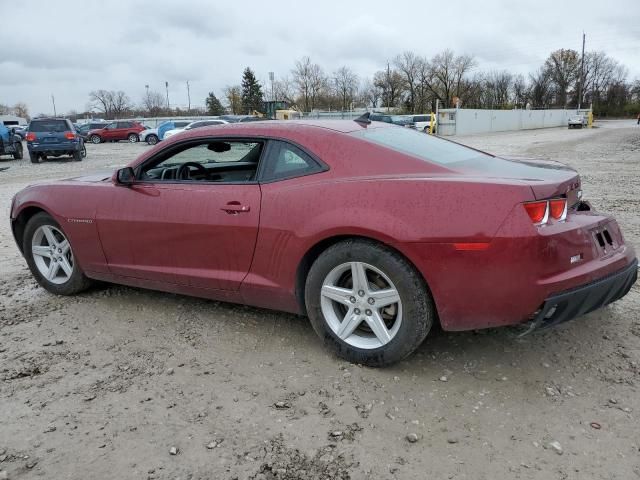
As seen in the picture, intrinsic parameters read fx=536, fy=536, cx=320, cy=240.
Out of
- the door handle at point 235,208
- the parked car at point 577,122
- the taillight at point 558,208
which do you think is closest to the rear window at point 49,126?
the door handle at point 235,208

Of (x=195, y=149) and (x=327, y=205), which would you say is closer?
(x=327, y=205)

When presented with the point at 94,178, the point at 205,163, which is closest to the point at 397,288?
the point at 205,163

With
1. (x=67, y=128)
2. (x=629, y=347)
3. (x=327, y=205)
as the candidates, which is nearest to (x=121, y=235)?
(x=327, y=205)

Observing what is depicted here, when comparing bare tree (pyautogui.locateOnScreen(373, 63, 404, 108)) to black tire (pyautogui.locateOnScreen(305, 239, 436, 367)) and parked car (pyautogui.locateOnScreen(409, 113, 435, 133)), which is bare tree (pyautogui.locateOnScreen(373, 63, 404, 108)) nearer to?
parked car (pyautogui.locateOnScreen(409, 113, 435, 133))

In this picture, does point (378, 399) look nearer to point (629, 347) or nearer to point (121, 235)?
point (629, 347)

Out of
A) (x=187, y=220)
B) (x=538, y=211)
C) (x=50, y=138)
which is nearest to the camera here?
(x=538, y=211)

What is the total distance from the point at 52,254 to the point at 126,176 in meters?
1.23

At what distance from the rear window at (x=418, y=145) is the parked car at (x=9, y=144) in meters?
21.5

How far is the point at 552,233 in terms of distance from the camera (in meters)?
2.65

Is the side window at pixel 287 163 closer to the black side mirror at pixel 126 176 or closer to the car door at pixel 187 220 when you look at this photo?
the car door at pixel 187 220

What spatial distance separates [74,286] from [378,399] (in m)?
2.94

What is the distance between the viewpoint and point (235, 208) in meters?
3.39

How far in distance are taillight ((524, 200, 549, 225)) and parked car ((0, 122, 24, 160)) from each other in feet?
74.5

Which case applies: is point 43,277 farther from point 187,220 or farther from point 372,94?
point 372,94
